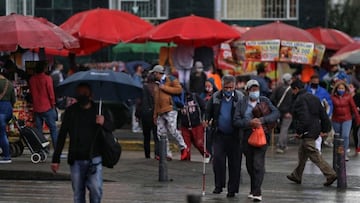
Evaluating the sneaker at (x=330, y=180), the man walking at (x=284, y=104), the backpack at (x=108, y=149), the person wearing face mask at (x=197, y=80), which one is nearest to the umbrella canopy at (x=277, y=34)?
the person wearing face mask at (x=197, y=80)

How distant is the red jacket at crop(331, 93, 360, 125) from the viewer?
20812 millimetres

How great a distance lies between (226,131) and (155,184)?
2.44 meters

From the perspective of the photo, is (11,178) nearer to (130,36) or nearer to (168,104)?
(168,104)

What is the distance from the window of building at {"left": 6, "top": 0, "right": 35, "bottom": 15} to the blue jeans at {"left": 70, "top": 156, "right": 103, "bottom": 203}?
73.0 ft

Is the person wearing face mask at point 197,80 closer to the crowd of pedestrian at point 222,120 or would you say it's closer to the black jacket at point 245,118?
the crowd of pedestrian at point 222,120

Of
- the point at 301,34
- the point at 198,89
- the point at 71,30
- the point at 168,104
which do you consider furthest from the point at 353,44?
the point at 168,104

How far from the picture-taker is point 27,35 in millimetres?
18359

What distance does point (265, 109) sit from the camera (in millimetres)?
14656

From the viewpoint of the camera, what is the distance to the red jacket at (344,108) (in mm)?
20812

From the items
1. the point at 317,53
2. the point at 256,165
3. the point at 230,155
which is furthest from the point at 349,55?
the point at 256,165

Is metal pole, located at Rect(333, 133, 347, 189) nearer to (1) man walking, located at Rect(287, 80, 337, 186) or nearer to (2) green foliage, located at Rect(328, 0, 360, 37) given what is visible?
(1) man walking, located at Rect(287, 80, 337, 186)

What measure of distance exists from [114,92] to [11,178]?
11.0 ft

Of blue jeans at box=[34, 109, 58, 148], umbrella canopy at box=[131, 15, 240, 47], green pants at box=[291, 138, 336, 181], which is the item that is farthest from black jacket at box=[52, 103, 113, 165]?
umbrella canopy at box=[131, 15, 240, 47]

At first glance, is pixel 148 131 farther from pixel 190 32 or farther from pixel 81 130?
pixel 81 130
